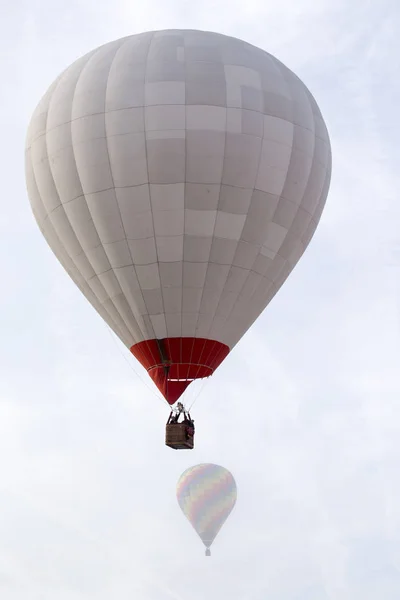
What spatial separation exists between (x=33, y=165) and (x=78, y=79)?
6.65ft

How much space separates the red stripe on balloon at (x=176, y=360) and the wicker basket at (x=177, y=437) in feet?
1.70

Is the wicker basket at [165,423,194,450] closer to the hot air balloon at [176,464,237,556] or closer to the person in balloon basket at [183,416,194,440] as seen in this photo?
the person in balloon basket at [183,416,194,440]

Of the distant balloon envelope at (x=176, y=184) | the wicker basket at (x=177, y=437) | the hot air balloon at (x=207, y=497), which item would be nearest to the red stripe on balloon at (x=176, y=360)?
the distant balloon envelope at (x=176, y=184)

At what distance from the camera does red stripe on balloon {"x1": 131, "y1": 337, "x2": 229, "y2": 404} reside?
29.0 metres

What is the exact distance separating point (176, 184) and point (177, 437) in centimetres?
507

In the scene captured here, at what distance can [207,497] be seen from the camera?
4069 centimetres

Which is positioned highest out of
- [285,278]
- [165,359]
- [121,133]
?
[121,133]

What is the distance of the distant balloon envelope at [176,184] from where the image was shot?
2822cm

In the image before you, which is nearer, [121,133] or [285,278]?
[121,133]

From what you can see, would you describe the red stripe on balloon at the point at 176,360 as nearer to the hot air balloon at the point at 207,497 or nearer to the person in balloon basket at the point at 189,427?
the person in balloon basket at the point at 189,427

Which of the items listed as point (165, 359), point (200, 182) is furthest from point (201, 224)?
point (165, 359)

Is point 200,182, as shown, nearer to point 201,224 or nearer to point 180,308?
point 201,224

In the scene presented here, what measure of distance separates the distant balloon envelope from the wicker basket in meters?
0.60

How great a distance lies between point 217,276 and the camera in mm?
28766
